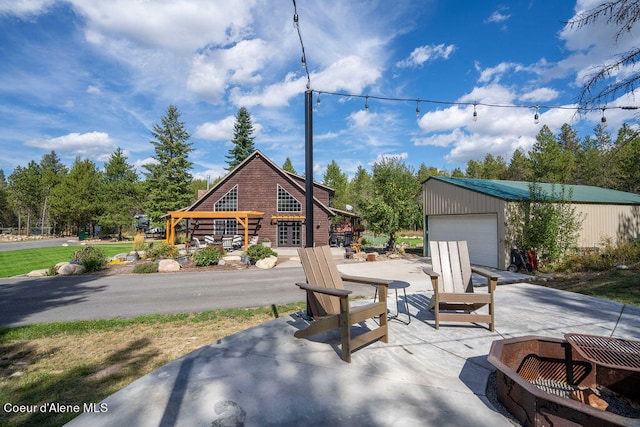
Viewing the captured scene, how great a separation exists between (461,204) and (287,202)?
12675 mm

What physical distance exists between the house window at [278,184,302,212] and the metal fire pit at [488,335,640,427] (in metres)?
20.2

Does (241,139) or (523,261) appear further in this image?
(241,139)

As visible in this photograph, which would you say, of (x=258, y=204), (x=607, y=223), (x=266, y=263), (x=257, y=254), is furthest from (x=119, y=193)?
(x=607, y=223)

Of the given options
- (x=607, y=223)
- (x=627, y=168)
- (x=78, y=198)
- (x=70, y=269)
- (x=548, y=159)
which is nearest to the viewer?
(x=70, y=269)

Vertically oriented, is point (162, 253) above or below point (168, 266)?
above

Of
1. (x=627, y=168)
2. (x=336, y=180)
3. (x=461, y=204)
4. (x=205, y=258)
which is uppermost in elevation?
(x=336, y=180)

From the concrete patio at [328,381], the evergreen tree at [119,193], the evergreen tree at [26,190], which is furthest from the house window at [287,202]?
the evergreen tree at [26,190]

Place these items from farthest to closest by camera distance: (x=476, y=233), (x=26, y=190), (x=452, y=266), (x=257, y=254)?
Result: (x=26, y=190)
(x=257, y=254)
(x=476, y=233)
(x=452, y=266)

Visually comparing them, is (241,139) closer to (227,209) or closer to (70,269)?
(227,209)

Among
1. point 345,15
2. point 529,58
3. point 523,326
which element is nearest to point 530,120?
point 529,58

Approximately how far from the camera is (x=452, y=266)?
15.7ft

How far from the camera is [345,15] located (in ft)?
27.2

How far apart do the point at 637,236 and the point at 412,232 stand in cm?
2310

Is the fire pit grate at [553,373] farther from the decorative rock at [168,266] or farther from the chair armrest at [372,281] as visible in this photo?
the decorative rock at [168,266]
